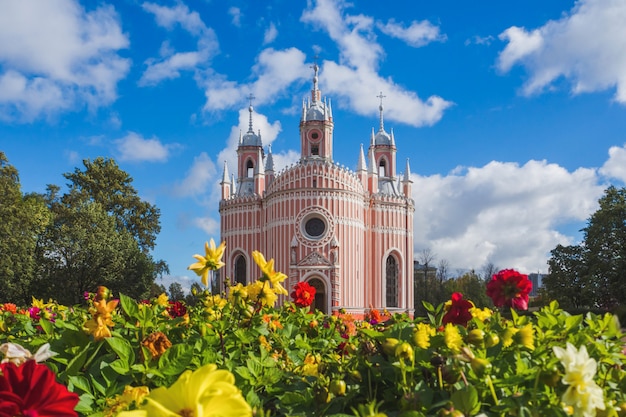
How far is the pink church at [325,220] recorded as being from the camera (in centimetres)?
2908

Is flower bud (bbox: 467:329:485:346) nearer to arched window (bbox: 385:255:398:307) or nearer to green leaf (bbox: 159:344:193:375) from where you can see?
green leaf (bbox: 159:344:193:375)

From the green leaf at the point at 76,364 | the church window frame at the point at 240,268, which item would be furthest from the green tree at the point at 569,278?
the green leaf at the point at 76,364

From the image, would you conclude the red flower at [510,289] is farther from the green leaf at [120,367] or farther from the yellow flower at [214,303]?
the green leaf at [120,367]

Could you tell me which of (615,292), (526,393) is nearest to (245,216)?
(615,292)

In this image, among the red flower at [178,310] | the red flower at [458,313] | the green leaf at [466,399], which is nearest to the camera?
the green leaf at [466,399]

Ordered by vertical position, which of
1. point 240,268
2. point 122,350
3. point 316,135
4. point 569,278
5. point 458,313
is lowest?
point 122,350

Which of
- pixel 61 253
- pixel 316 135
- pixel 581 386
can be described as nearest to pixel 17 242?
pixel 61 253

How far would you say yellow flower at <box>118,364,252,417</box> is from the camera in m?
1.10

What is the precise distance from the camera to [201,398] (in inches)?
43.4

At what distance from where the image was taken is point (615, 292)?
→ 26484mm

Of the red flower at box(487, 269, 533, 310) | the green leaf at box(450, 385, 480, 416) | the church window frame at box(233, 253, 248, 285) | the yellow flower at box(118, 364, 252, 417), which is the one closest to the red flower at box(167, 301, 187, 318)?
the red flower at box(487, 269, 533, 310)

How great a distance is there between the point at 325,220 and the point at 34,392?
91.7 ft

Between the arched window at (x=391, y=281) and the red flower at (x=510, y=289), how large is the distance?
2877 centimetres

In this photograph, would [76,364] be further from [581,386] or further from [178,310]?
[581,386]
